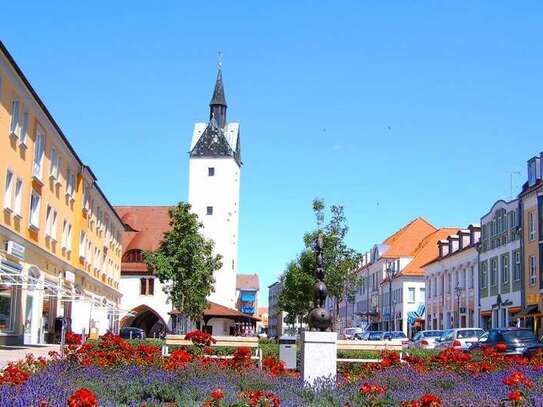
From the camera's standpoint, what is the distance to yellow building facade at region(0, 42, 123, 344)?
29484 millimetres

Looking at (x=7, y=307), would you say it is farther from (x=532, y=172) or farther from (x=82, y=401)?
(x=532, y=172)

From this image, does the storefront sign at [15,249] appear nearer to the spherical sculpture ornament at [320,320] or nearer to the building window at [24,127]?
the building window at [24,127]

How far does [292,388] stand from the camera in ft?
40.3

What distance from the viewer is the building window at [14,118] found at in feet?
97.6

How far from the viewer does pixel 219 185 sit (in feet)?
287

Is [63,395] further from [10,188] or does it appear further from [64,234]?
[64,234]

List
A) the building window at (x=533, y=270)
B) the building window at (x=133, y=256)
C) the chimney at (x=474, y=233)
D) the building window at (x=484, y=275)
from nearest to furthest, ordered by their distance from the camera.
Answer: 1. the building window at (x=533, y=270)
2. the building window at (x=484, y=275)
3. the chimney at (x=474, y=233)
4. the building window at (x=133, y=256)

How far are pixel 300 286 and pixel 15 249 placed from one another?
108ft

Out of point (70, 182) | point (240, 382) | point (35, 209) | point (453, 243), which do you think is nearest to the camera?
point (240, 382)

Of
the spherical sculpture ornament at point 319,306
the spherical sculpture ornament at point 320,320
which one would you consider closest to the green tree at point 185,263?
the spherical sculpture ornament at point 319,306

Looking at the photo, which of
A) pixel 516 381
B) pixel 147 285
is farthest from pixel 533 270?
pixel 147 285

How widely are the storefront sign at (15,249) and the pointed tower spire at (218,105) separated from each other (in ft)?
201

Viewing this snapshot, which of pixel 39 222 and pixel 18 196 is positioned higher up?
pixel 18 196

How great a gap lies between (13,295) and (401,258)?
196ft
